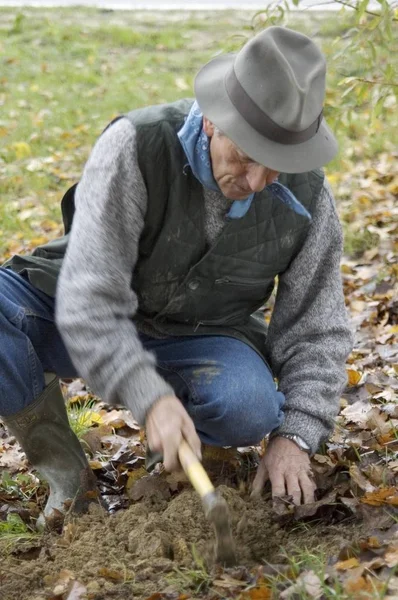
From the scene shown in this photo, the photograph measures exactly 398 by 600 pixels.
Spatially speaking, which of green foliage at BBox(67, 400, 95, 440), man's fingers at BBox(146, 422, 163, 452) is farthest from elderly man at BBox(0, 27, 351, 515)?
green foliage at BBox(67, 400, 95, 440)

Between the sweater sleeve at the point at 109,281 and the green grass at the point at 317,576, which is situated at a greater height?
the sweater sleeve at the point at 109,281

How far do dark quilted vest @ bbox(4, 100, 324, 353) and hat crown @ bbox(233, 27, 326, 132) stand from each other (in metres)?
0.37

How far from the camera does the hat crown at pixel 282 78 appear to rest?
2.27m

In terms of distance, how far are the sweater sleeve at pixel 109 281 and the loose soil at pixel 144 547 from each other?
16.6 inches

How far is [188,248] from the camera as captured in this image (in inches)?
106

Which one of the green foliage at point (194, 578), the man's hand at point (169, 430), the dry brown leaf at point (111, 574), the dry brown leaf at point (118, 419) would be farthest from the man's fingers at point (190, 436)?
the dry brown leaf at point (118, 419)

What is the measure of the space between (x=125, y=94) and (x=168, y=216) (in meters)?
6.05

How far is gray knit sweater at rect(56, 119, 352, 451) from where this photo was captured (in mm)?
2332

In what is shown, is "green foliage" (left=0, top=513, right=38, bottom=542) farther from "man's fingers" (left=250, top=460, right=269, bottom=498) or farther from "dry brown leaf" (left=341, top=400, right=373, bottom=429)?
"dry brown leaf" (left=341, top=400, right=373, bottom=429)

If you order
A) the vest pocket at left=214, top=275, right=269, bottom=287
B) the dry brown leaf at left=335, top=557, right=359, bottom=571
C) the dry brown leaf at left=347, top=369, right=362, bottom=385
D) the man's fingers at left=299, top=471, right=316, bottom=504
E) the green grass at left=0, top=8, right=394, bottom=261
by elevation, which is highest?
the vest pocket at left=214, top=275, right=269, bottom=287

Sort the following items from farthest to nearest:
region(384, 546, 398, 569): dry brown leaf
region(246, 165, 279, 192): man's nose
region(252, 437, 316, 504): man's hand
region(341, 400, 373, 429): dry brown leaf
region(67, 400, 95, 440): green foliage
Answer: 1. region(67, 400, 95, 440): green foliage
2. region(341, 400, 373, 429): dry brown leaf
3. region(252, 437, 316, 504): man's hand
4. region(246, 165, 279, 192): man's nose
5. region(384, 546, 398, 569): dry brown leaf

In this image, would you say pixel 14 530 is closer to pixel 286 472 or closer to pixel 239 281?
pixel 286 472

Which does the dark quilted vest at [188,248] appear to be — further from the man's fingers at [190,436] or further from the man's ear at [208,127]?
the man's fingers at [190,436]

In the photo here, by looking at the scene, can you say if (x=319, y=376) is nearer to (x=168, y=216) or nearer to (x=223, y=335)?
(x=223, y=335)
